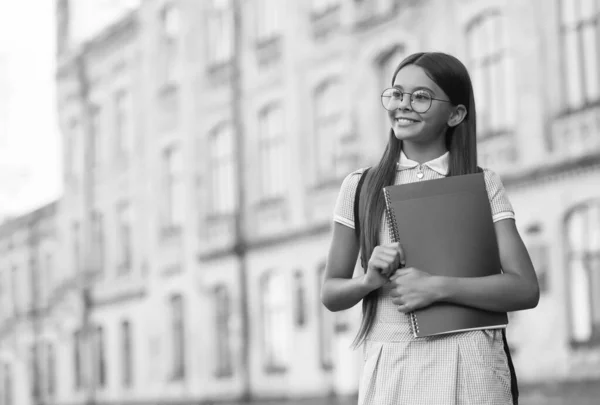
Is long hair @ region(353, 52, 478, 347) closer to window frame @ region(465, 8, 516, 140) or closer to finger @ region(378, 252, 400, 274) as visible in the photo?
finger @ region(378, 252, 400, 274)

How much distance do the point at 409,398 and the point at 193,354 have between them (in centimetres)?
1754

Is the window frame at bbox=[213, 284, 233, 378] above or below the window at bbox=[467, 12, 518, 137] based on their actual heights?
below

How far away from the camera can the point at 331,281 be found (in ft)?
8.13

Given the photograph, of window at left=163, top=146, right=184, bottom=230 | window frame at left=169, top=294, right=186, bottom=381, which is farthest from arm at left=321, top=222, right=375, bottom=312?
window at left=163, top=146, right=184, bottom=230

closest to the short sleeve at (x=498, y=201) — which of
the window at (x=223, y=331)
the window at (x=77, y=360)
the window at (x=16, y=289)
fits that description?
the window at (x=223, y=331)

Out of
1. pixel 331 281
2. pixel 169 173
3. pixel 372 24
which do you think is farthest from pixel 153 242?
pixel 331 281

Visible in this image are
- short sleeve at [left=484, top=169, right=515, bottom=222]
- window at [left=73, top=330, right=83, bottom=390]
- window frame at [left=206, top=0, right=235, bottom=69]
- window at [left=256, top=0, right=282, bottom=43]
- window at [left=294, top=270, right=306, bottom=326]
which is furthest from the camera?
window at [left=73, top=330, right=83, bottom=390]

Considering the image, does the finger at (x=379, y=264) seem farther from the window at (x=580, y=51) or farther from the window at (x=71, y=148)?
the window at (x=71, y=148)

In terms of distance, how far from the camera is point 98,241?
23.6 m

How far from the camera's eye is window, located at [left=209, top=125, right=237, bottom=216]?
19031 mm

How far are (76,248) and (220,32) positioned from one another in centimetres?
699

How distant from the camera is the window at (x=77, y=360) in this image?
23.4m

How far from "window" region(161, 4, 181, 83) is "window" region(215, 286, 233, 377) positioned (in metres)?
4.36

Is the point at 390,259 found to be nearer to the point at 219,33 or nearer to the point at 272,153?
the point at 272,153
